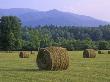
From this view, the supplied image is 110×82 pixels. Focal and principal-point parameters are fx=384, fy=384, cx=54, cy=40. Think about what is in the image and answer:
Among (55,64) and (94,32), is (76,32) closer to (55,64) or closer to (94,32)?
(94,32)

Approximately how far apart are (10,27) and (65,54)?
75.6m

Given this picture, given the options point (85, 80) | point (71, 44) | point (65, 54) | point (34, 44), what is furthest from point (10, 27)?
point (85, 80)

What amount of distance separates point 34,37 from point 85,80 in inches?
3902

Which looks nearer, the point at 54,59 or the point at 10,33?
the point at 54,59

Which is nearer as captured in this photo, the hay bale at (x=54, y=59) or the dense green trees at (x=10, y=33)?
the hay bale at (x=54, y=59)

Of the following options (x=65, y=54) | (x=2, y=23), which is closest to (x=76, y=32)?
(x=2, y=23)

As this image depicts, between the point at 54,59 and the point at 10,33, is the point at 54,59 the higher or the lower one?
the higher one

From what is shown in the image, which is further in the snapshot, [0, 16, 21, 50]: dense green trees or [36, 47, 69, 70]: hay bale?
[0, 16, 21, 50]: dense green trees

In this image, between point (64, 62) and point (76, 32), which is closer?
point (64, 62)

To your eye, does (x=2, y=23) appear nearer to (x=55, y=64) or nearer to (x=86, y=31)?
(x=55, y=64)

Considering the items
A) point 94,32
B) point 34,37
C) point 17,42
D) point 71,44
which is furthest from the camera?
point 94,32

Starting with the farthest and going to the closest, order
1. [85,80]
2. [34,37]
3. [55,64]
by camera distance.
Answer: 1. [34,37]
2. [55,64]
3. [85,80]

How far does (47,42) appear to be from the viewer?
11906cm

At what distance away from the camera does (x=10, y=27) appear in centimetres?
9869
